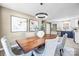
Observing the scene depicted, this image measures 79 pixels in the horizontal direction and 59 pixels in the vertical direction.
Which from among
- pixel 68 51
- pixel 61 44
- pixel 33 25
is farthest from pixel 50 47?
pixel 33 25

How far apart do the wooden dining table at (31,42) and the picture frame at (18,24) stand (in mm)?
181

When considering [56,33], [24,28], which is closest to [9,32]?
[24,28]

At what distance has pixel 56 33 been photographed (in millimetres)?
1892

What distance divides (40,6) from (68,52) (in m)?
0.89

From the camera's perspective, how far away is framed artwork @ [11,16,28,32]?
186cm

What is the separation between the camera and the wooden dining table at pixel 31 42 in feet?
6.08

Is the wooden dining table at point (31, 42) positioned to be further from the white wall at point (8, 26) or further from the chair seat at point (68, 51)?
the chair seat at point (68, 51)

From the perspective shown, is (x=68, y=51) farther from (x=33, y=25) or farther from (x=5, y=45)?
(x=5, y=45)

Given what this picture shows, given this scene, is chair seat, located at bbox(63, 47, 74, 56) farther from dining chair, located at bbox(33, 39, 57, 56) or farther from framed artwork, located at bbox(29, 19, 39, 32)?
framed artwork, located at bbox(29, 19, 39, 32)

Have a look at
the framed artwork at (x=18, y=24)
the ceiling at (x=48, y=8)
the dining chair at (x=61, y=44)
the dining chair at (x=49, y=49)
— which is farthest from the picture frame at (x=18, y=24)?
the dining chair at (x=61, y=44)

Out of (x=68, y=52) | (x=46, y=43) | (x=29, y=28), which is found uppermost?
(x=29, y=28)

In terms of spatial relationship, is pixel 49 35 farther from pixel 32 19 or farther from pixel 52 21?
pixel 32 19

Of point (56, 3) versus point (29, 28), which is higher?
point (56, 3)

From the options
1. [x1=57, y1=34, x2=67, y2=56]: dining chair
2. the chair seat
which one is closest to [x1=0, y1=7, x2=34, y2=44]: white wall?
[x1=57, y1=34, x2=67, y2=56]: dining chair
